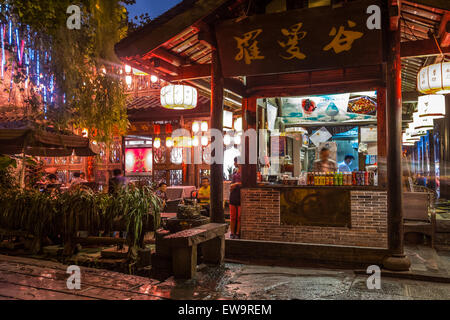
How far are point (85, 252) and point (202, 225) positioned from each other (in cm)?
319

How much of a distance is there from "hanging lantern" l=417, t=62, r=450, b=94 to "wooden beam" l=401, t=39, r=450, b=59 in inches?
16.2

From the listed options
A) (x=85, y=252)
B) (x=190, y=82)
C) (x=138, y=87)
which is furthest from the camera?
(x=138, y=87)

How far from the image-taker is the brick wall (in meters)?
8.84

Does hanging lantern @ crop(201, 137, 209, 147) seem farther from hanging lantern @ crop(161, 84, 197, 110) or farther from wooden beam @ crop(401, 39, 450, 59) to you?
wooden beam @ crop(401, 39, 450, 59)

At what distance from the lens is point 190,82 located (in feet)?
35.0

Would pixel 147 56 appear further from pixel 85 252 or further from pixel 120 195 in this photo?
pixel 85 252

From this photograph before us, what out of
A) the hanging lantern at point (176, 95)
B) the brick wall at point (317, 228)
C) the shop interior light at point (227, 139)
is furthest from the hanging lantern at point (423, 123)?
the hanging lantern at point (176, 95)

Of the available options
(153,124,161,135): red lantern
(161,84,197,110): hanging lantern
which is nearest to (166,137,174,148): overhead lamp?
(153,124,161,135): red lantern

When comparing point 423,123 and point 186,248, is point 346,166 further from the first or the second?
point 186,248

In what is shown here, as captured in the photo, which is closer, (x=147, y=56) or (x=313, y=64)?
(x=313, y=64)

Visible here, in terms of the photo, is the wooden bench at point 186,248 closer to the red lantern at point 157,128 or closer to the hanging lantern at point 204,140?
the hanging lantern at point 204,140

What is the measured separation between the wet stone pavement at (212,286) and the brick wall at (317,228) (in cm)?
165

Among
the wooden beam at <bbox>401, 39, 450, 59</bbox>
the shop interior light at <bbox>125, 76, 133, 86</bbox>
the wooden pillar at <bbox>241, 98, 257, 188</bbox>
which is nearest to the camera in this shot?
the wooden beam at <bbox>401, 39, 450, 59</bbox>

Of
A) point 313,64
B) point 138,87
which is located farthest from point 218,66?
point 138,87
